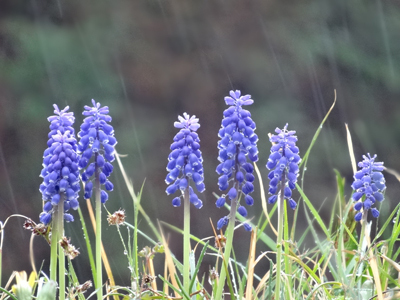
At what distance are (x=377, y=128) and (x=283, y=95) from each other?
72.7 inches

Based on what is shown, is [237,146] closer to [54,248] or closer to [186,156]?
[186,156]

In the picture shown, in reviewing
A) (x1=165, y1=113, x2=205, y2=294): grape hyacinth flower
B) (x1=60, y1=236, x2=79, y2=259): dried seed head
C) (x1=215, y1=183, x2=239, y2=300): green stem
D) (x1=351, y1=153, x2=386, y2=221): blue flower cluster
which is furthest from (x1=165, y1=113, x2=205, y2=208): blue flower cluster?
(x1=351, y1=153, x2=386, y2=221): blue flower cluster

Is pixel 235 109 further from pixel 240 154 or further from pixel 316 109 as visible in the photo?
pixel 316 109

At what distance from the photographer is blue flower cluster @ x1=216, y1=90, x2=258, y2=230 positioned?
2297 millimetres

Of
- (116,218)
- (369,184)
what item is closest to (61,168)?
(116,218)

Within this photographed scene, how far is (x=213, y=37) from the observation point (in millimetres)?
12008

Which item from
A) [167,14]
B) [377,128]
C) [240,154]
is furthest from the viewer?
[167,14]

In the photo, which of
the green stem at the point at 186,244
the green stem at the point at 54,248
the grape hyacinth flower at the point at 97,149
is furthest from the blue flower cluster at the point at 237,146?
the green stem at the point at 54,248

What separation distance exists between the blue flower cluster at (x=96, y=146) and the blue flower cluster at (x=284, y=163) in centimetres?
64

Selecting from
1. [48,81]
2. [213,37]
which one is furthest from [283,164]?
[213,37]

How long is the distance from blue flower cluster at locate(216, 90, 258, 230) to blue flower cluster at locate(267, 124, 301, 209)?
11cm

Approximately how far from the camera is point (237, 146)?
234 cm

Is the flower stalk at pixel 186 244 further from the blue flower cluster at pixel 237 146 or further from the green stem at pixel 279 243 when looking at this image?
the green stem at pixel 279 243

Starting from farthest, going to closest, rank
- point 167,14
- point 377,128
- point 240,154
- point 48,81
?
point 167,14 < point 377,128 < point 48,81 < point 240,154
